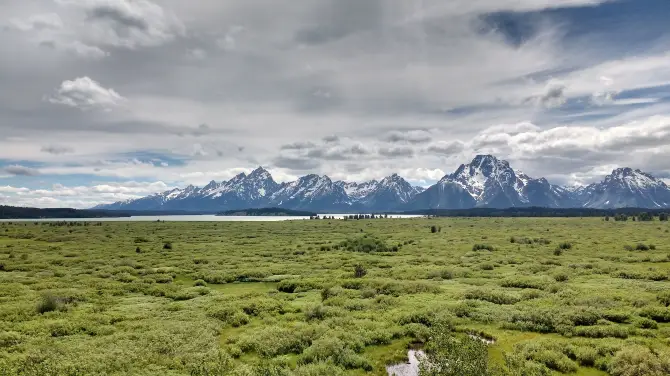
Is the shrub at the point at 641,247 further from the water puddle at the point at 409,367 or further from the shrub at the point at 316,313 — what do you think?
the shrub at the point at 316,313

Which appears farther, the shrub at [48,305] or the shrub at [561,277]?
the shrub at [561,277]

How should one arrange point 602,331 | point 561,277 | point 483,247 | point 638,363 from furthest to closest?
point 483,247 < point 561,277 < point 602,331 < point 638,363

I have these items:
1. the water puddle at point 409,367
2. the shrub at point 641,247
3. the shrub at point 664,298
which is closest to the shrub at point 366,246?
the shrub at point 641,247

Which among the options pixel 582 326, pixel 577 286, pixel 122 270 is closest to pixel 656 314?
pixel 582 326

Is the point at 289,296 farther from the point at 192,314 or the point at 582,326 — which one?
the point at 582,326

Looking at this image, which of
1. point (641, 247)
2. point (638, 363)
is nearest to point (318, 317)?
point (638, 363)

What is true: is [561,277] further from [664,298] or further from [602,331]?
[602,331]

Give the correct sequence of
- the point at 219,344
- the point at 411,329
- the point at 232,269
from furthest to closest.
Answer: the point at 232,269, the point at 411,329, the point at 219,344

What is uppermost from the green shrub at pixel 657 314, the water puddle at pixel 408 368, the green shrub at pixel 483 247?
the green shrub at pixel 657 314

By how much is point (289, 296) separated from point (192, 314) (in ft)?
35.2

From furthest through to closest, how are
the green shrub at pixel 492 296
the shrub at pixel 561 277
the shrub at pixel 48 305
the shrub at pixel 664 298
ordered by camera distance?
1. the shrub at pixel 561 277
2. the green shrub at pixel 492 296
3. the shrub at pixel 48 305
4. the shrub at pixel 664 298

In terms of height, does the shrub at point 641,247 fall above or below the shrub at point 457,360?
below

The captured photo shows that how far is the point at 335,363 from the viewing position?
2205 cm

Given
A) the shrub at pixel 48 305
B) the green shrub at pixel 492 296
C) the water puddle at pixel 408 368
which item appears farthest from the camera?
the green shrub at pixel 492 296
